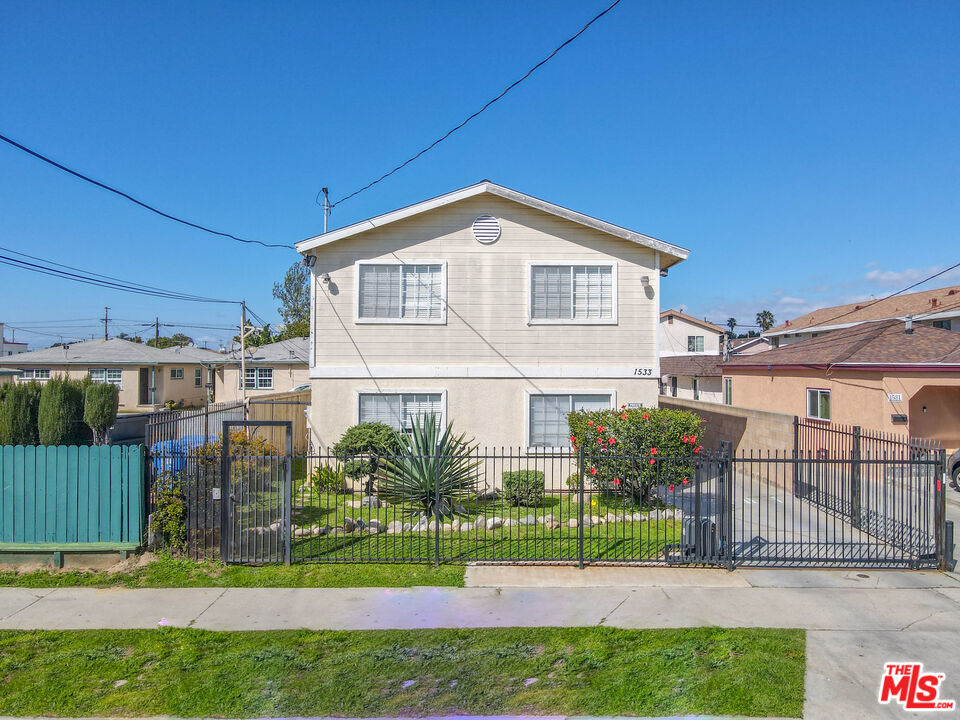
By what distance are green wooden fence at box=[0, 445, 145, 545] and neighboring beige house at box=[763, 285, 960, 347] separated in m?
29.4

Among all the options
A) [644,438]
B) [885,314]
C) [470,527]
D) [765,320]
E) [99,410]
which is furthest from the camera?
[765,320]

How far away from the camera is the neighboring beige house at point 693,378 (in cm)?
2984

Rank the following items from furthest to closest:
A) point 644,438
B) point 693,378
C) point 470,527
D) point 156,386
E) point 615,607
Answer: point 156,386 < point 693,378 < point 644,438 < point 470,527 < point 615,607

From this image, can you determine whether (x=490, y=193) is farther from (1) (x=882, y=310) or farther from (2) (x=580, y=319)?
(1) (x=882, y=310)

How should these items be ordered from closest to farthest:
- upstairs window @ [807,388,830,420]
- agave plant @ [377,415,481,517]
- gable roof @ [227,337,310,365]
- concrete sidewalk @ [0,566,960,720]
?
concrete sidewalk @ [0,566,960,720], agave plant @ [377,415,481,517], upstairs window @ [807,388,830,420], gable roof @ [227,337,310,365]

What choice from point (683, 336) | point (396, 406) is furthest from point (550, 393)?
point (683, 336)

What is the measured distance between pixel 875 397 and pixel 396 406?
1249 centimetres

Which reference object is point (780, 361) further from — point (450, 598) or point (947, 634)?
point (450, 598)

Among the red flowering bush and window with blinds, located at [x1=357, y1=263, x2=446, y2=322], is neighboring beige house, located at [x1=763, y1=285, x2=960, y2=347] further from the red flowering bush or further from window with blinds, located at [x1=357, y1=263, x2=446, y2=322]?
window with blinds, located at [x1=357, y1=263, x2=446, y2=322]

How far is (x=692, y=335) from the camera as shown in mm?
46312

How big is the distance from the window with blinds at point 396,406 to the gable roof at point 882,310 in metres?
25.0

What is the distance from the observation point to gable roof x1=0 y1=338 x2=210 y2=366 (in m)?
34.9

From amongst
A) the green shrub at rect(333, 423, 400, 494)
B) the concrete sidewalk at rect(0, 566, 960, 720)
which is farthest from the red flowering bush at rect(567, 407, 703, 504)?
the green shrub at rect(333, 423, 400, 494)

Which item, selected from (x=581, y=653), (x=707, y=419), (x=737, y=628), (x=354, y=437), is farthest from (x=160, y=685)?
(x=707, y=419)
